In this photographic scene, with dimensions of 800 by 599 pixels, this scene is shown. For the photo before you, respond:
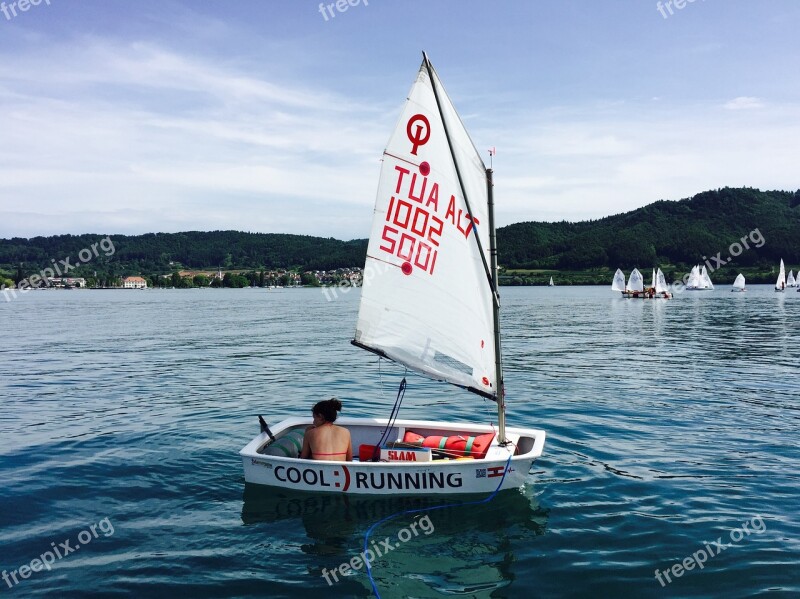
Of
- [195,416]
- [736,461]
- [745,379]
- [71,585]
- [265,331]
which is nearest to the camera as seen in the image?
[71,585]

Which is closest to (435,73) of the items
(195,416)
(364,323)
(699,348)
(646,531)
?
(364,323)

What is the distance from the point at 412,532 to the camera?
11.9 metres

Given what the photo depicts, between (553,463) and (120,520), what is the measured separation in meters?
10.2

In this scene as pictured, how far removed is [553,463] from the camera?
15859mm

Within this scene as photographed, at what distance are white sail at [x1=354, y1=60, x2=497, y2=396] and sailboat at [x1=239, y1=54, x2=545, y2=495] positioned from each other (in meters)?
0.02

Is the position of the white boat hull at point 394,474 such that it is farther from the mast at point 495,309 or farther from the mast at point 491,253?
the mast at point 491,253

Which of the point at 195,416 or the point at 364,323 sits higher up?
the point at 364,323

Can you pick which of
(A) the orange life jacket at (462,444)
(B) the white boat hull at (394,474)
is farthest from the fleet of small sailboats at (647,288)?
(B) the white boat hull at (394,474)

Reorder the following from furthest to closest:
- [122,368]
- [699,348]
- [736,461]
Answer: [699,348] → [122,368] → [736,461]

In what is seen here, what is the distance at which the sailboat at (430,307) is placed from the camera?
492 inches

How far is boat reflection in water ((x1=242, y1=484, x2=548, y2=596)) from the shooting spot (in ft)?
34.0

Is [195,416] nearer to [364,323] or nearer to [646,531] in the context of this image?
[364,323]

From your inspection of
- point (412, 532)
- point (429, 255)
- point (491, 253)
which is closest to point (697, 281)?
point (491, 253)

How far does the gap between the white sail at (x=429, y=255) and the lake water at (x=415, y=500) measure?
3.35 metres
